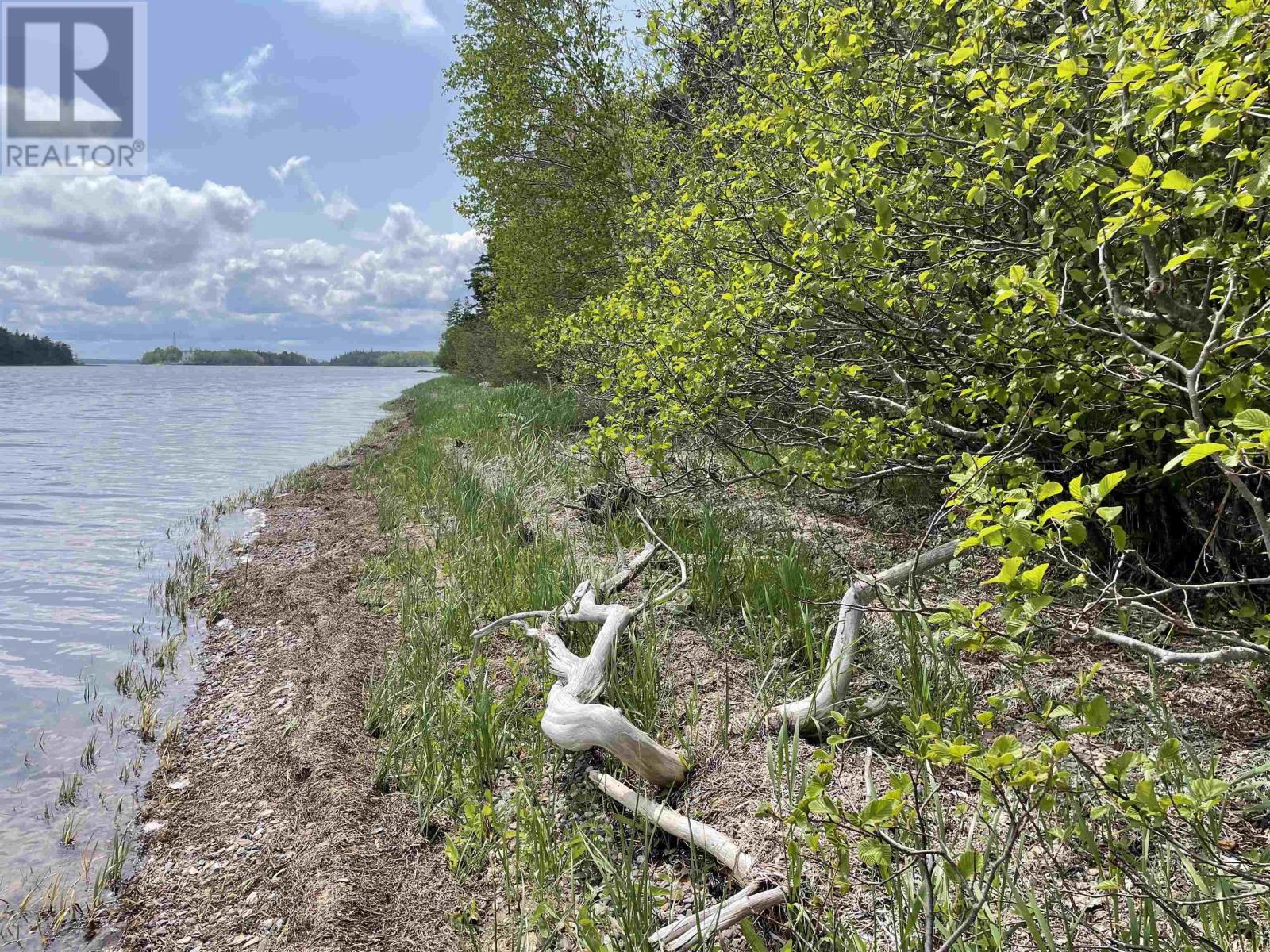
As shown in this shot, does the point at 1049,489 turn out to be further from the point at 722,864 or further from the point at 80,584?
the point at 80,584

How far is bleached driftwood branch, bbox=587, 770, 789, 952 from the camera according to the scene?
7.85 ft

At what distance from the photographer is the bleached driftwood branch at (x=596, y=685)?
10.7 feet

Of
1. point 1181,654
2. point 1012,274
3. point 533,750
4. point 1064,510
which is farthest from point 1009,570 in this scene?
point 533,750

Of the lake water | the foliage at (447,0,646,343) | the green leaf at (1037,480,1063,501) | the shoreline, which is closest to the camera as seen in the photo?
the green leaf at (1037,480,1063,501)

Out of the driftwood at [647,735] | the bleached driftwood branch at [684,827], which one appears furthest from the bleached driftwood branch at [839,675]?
the bleached driftwood branch at [684,827]

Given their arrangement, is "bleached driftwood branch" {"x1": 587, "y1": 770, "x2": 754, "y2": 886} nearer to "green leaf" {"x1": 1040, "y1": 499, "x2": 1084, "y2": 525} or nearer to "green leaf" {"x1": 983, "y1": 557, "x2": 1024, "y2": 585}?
"green leaf" {"x1": 983, "y1": 557, "x2": 1024, "y2": 585}

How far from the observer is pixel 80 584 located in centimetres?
816

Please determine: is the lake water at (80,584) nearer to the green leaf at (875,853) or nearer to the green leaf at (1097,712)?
the green leaf at (875,853)

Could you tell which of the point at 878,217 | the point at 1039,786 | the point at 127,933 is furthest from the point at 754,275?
the point at 127,933

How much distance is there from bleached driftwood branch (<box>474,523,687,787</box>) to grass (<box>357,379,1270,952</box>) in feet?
0.44

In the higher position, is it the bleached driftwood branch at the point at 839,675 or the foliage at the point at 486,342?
the foliage at the point at 486,342

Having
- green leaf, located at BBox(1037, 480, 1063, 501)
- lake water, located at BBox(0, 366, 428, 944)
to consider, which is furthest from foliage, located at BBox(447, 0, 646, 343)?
green leaf, located at BBox(1037, 480, 1063, 501)

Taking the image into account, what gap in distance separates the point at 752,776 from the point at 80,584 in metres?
8.52

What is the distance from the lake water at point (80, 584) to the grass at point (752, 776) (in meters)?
1.74
